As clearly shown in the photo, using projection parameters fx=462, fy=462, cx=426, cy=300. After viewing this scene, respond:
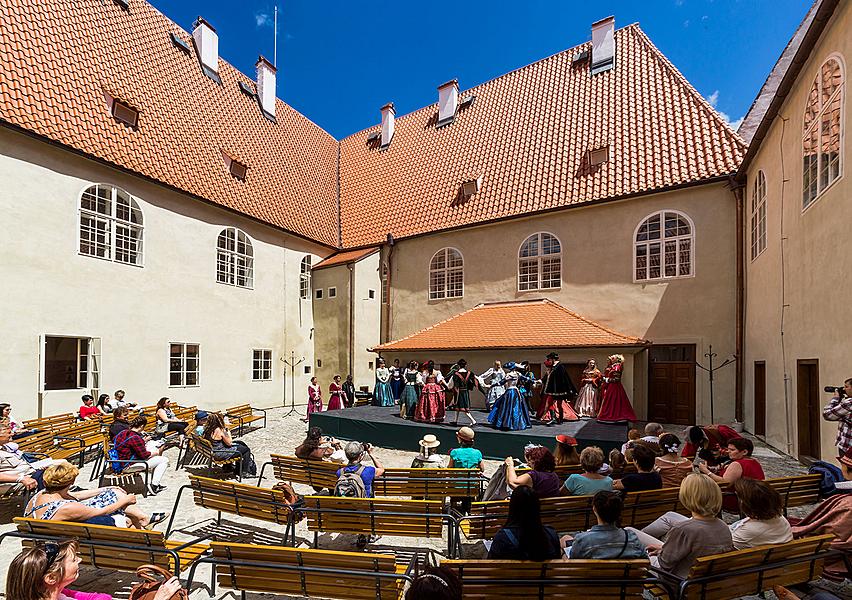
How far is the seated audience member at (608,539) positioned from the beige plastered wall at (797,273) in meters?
6.28

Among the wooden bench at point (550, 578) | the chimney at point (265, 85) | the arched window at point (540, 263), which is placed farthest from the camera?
the chimney at point (265, 85)

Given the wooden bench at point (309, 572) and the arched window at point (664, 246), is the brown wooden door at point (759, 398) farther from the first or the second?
A: the wooden bench at point (309, 572)

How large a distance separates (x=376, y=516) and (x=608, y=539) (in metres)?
2.31

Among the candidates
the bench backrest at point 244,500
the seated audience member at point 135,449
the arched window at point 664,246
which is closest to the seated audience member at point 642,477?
the bench backrest at point 244,500

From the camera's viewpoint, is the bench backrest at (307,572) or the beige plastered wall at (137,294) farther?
the beige plastered wall at (137,294)

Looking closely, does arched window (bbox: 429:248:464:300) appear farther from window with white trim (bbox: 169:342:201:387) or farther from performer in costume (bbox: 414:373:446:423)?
window with white trim (bbox: 169:342:201:387)

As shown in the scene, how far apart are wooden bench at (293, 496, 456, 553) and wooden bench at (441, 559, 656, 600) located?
142 cm

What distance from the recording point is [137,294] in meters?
14.2

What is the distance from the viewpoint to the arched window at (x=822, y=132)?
7727mm

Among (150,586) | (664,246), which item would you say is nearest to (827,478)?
(150,586)

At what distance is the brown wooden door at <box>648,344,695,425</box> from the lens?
14.5 meters

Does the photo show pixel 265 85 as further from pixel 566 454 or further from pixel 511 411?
pixel 566 454

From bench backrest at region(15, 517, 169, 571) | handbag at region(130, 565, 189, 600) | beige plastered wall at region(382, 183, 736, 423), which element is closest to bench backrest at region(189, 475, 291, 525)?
bench backrest at region(15, 517, 169, 571)

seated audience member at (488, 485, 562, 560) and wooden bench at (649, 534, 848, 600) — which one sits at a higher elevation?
seated audience member at (488, 485, 562, 560)
